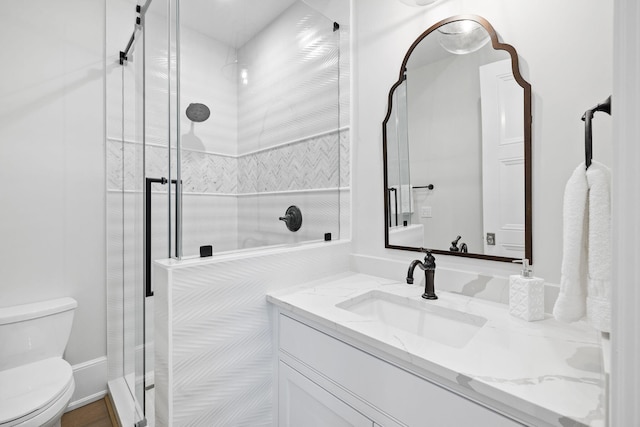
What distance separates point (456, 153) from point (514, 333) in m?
0.71

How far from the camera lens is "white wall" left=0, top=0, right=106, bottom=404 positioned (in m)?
1.59

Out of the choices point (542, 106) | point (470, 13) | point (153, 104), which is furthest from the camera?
point (153, 104)

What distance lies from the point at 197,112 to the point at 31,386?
1.39m

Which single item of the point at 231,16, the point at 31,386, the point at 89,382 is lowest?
the point at 89,382

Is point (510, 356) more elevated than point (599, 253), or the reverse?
point (599, 253)

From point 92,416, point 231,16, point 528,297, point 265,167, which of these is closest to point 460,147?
point 528,297

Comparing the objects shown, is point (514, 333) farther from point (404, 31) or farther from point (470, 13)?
point (404, 31)

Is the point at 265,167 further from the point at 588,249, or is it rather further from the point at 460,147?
the point at 588,249

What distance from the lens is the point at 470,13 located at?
1.19 m

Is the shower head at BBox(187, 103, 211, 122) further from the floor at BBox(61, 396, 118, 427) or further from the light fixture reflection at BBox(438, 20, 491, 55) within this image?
the floor at BBox(61, 396, 118, 427)

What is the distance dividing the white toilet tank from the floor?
16.7 inches

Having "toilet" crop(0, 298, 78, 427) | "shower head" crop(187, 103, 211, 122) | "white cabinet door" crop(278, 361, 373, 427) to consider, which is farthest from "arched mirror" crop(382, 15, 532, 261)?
"toilet" crop(0, 298, 78, 427)

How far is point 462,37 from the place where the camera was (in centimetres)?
120

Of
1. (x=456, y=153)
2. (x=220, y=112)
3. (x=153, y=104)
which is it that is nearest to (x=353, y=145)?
(x=456, y=153)
